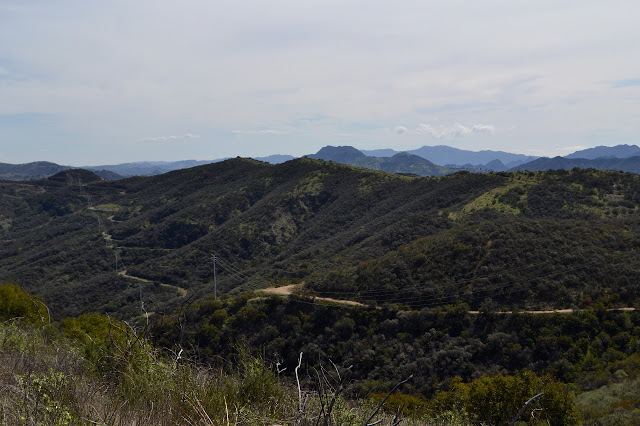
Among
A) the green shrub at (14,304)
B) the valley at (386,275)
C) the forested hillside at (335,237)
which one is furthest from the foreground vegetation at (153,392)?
the green shrub at (14,304)

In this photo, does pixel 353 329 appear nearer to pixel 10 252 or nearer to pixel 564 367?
pixel 564 367

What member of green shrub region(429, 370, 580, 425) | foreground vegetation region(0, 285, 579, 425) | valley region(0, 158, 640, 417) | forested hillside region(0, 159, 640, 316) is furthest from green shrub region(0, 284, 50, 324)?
green shrub region(429, 370, 580, 425)

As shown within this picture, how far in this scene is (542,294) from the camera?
27594mm

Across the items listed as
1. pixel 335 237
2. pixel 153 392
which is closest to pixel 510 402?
pixel 153 392

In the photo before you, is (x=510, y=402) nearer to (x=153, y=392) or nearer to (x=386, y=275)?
(x=153, y=392)

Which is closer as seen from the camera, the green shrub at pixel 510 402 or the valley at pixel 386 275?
the green shrub at pixel 510 402

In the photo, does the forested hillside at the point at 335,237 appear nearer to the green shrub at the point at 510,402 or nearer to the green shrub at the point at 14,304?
the green shrub at the point at 14,304

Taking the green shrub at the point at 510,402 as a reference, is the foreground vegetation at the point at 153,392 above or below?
above

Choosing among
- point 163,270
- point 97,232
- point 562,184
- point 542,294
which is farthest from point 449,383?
point 97,232

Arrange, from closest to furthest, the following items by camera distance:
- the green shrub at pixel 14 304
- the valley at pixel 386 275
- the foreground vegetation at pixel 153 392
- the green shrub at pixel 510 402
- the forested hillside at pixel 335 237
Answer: the foreground vegetation at pixel 153 392 → the green shrub at pixel 510 402 → the green shrub at pixel 14 304 → the valley at pixel 386 275 → the forested hillside at pixel 335 237

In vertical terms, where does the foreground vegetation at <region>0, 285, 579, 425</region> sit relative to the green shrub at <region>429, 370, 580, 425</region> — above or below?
above

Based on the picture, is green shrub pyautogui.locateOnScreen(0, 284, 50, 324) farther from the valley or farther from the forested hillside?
the forested hillside

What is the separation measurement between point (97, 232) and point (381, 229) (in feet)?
277

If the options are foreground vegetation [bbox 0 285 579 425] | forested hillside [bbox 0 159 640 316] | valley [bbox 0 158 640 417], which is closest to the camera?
foreground vegetation [bbox 0 285 579 425]
